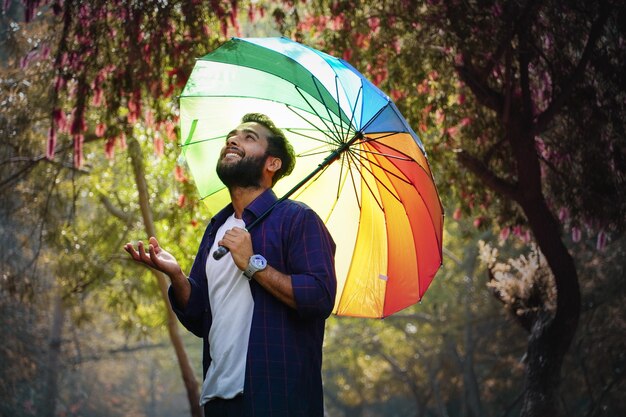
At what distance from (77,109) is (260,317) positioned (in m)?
4.11

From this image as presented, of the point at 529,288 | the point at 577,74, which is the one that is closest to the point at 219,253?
the point at 577,74

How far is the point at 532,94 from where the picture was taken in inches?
324

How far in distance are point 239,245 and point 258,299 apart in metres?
0.26

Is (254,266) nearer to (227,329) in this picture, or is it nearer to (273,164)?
(227,329)

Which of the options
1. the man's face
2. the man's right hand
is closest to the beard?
the man's face

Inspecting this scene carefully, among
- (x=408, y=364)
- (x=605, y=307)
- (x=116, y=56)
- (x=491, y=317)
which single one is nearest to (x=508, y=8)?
(x=116, y=56)

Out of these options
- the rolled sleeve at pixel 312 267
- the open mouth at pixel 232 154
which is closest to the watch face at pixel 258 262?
the rolled sleeve at pixel 312 267

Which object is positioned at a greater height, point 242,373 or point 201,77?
point 201,77

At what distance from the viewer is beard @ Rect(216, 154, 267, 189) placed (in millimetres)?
3686

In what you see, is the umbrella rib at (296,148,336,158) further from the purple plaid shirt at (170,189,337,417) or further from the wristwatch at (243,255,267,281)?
the wristwatch at (243,255,267,281)

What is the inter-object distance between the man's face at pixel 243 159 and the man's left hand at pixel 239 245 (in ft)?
1.30

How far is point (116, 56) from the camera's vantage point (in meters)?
7.42

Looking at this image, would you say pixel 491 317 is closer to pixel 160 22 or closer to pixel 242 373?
pixel 160 22

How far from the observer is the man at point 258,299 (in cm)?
327
